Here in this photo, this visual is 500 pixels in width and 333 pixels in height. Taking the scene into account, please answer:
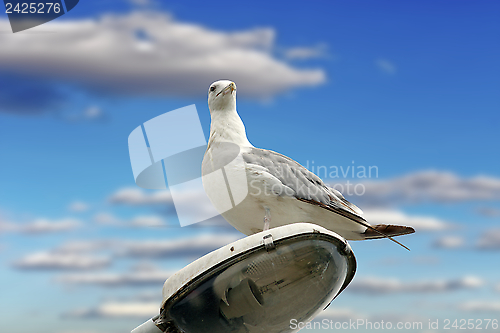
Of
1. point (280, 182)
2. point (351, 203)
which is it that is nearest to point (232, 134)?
point (280, 182)

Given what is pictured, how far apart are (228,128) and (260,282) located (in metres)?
2.68

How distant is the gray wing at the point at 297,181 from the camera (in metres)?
5.14

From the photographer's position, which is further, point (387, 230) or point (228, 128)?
point (228, 128)

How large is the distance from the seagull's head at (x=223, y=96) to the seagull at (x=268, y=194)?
36cm

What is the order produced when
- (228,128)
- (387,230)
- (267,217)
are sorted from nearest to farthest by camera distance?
(267,217)
(387,230)
(228,128)

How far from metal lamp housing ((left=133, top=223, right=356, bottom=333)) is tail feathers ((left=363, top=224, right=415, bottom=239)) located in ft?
5.17

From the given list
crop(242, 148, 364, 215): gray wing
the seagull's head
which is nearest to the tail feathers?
crop(242, 148, 364, 215): gray wing

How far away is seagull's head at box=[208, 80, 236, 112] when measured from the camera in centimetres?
581

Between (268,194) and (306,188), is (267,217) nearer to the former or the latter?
(268,194)

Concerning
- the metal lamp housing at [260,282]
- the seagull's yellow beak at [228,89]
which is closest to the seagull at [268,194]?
the seagull's yellow beak at [228,89]

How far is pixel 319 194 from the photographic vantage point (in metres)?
5.26

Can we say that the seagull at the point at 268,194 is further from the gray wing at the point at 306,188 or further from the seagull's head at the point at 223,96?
the seagull's head at the point at 223,96

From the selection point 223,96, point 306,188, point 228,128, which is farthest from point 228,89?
point 306,188

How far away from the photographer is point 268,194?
16.5ft
